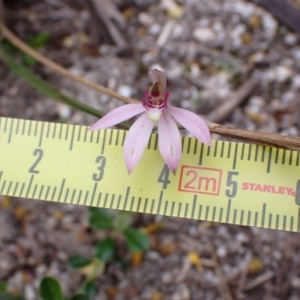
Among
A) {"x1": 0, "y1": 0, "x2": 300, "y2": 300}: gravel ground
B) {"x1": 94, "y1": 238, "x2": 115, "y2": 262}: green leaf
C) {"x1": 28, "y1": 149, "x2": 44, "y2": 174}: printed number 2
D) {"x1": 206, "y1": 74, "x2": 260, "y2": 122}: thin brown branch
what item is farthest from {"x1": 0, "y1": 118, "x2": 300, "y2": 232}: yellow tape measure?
{"x1": 206, "y1": 74, "x2": 260, "y2": 122}: thin brown branch

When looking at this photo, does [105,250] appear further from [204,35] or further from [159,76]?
[204,35]

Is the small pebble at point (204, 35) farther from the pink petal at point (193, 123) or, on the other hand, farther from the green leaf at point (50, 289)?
the green leaf at point (50, 289)

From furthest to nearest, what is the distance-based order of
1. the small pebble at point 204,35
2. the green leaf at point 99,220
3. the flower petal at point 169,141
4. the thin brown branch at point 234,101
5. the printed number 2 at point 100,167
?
the small pebble at point 204,35, the thin brown branch at point 234,101, the green leaf at point 99,220, the printed number 2 at point 100,167, the flower petal at point 169,141

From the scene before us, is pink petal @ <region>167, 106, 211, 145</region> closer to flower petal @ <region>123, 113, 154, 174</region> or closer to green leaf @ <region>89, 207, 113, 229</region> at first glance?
flower petal @ <region>123, 113, 154, 174</region>

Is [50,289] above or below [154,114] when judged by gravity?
below

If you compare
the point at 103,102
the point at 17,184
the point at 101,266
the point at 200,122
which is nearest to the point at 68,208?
the point at 101,266

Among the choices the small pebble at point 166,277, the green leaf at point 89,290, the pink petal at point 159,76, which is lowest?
the green leaf at point 89,290

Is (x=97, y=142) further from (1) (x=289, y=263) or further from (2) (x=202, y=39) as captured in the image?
(2) (x=202, y=39)

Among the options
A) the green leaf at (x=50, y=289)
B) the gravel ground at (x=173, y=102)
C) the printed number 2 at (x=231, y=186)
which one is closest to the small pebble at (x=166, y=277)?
the gravel ground at (x=173, y=102)

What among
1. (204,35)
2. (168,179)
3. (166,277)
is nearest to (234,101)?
(204,35)
